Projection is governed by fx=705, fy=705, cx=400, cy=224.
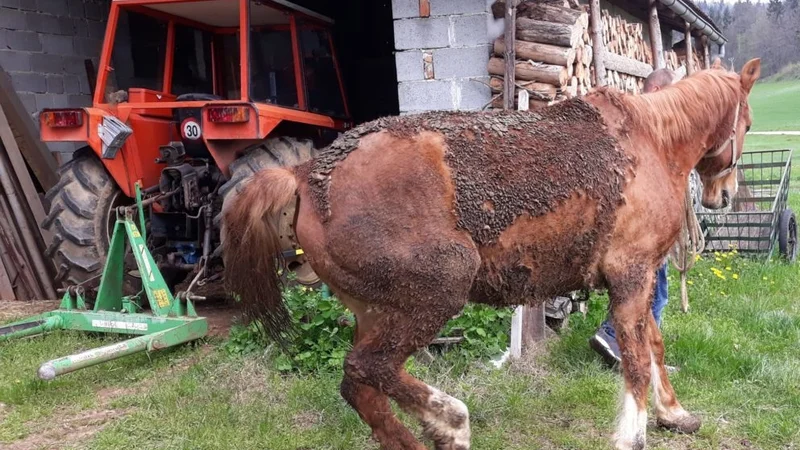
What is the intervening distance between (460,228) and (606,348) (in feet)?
6.66

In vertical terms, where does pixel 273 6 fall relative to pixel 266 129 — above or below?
above

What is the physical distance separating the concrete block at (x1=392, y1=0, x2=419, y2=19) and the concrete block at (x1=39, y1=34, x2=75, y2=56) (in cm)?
496

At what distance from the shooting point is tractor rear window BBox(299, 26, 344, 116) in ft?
22.5

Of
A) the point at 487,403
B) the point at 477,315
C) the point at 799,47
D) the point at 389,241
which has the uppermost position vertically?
the point at 799,47

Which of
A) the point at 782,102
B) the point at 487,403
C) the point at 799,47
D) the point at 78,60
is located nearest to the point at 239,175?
the point at 487,403

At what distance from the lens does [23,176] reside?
7191 mm

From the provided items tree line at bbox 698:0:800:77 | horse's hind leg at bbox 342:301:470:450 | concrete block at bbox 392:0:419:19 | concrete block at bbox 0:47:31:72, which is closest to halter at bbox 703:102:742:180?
horse's hind leg at bbox 342:301:470:450

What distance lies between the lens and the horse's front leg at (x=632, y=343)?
350 cm

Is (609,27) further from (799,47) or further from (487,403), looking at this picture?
(799,47)

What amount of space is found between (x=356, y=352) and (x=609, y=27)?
6.38 metres

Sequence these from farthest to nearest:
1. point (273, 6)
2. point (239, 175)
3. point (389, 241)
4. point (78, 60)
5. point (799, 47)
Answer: point (799, 47)
point (78, 60)
point (273, 6)
point (239, 175)
point (389, 241)

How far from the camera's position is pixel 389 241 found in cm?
311

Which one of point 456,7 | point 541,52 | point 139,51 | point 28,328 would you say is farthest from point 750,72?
point 139,51

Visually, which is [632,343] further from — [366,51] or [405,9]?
[366,51]
